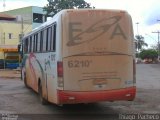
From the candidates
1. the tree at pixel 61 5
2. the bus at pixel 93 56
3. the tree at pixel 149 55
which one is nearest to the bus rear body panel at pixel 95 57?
the bus at pixel 93 56

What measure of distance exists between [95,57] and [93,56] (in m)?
0.07

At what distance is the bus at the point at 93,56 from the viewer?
12680 mm

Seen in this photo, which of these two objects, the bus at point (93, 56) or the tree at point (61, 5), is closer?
the bus at point (93, 56)

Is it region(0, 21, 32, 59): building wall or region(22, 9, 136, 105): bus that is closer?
region(22, 9, 136, 105): bus

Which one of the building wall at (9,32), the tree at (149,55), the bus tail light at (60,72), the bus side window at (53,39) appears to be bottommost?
the tree at (149,55)

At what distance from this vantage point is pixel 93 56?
12797 millimetres

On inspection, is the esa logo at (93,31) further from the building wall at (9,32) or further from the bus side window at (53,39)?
the building wall at (9,32)

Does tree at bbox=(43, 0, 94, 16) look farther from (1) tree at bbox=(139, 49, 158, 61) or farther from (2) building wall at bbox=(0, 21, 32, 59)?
(1) tree at bbox=(139, 49, 158, 61)

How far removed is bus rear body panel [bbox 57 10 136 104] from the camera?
12672 millimetres

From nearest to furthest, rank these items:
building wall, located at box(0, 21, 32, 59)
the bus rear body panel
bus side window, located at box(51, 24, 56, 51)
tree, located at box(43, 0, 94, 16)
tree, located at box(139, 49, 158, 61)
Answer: the bus rear body panel → bus side window, located at box(51, 24, 56, 51) → tree, located at box(43, 0, 94, 16) → building wall, located at box(0, 21, 32, 59) → tree, located at box(139, 49, 158, 61)

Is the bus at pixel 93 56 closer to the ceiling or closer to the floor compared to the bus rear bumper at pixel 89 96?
closer to the ceiling

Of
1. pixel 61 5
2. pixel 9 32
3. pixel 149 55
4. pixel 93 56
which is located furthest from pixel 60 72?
pixel 149 55

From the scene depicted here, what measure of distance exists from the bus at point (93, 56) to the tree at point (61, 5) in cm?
5855

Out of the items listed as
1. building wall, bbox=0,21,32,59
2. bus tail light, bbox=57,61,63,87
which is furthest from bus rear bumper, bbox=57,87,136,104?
building wall, bbox=0,21,32,59
